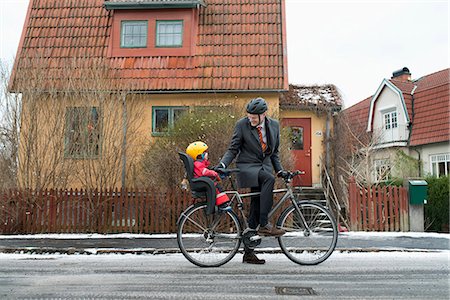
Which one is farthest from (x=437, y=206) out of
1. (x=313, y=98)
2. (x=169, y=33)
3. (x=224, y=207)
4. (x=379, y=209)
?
(x=169, y=33)

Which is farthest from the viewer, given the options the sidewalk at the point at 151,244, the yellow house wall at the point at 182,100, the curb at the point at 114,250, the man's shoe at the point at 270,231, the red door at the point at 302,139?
the red door at the point at 302,139

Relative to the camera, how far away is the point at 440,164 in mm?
18828

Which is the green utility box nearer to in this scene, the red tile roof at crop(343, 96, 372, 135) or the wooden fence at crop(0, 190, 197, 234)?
the wooden fence at crop(0, 190, 197, 234)

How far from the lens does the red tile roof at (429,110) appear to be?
60.4 ft

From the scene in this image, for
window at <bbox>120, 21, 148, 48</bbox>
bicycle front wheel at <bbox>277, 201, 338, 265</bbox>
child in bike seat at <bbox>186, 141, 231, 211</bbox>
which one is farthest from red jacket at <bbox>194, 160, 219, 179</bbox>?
window at <bbox>120, 21, 148, 48</bbox>

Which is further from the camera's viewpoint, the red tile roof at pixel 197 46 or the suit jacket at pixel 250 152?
the red tile roof at pixel 197 46

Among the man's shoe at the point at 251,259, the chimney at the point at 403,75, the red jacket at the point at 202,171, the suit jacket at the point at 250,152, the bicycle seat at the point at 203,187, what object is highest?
the chimney at the point at 403,75

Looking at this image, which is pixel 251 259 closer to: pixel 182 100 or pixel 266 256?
pixel 266 256

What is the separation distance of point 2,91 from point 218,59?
21.4 feet

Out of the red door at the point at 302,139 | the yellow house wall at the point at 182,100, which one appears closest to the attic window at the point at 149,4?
the yellow house wall at the point at 182,100

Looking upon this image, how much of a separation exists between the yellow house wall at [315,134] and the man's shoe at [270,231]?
11.4 m

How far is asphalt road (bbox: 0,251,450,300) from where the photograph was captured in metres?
3.68

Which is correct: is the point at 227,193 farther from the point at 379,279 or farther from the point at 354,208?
the point at 354,208

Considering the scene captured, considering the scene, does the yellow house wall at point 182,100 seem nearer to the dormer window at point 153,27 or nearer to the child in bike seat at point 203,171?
the dormer window at point 153,27
